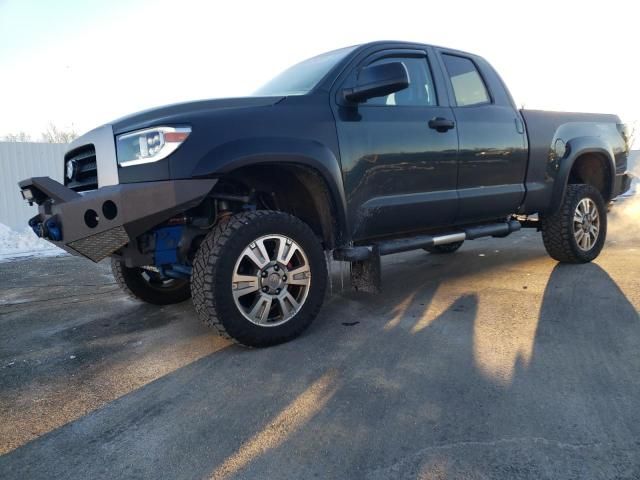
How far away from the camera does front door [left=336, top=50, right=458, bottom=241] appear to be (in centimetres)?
339

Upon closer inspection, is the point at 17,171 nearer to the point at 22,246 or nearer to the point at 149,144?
the point at 22,246

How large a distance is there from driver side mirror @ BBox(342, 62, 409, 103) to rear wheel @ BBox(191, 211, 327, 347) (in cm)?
93

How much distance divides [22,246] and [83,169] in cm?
672

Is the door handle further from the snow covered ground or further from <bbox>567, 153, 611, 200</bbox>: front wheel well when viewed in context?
the snow covered ground

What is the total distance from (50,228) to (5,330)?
1.50 m

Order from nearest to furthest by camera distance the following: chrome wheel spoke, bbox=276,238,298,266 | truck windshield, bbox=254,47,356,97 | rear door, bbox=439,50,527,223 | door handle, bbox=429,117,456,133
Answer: chrome wheel spoke, bbox=276,238,298,266 < truck windshield, bbox=254,47,356,97 < door handle, bbox=429,117,456,133 < rear door, bbox=439,50,527,223

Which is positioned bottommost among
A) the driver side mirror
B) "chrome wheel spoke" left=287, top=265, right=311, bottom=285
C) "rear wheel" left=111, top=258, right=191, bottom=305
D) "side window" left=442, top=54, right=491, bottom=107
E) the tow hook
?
"rear wheel" left=111, top=258, right=191, bottom=305

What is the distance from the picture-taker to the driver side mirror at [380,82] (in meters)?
3.12

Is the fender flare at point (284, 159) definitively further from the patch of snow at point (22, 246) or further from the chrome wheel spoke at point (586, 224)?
the patch of snow at point (22, 246)

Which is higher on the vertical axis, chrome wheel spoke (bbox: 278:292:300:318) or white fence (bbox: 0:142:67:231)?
white fence (bbox: 0:142:67:231)

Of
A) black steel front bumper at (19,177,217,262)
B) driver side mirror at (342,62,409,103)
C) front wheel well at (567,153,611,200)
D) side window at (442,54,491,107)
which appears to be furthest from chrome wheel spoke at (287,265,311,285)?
front wheel well at (567,153,611,200)

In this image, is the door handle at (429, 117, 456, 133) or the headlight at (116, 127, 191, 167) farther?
the door handle at (429, 117, 456, 133)

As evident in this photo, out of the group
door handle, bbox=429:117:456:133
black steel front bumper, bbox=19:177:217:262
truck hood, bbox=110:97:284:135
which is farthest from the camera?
door handle, bbox=429:117:456:133

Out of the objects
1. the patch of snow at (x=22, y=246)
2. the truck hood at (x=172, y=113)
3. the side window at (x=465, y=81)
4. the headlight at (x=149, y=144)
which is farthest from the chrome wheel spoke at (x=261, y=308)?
the patch of snow at (x=22, y=246)
